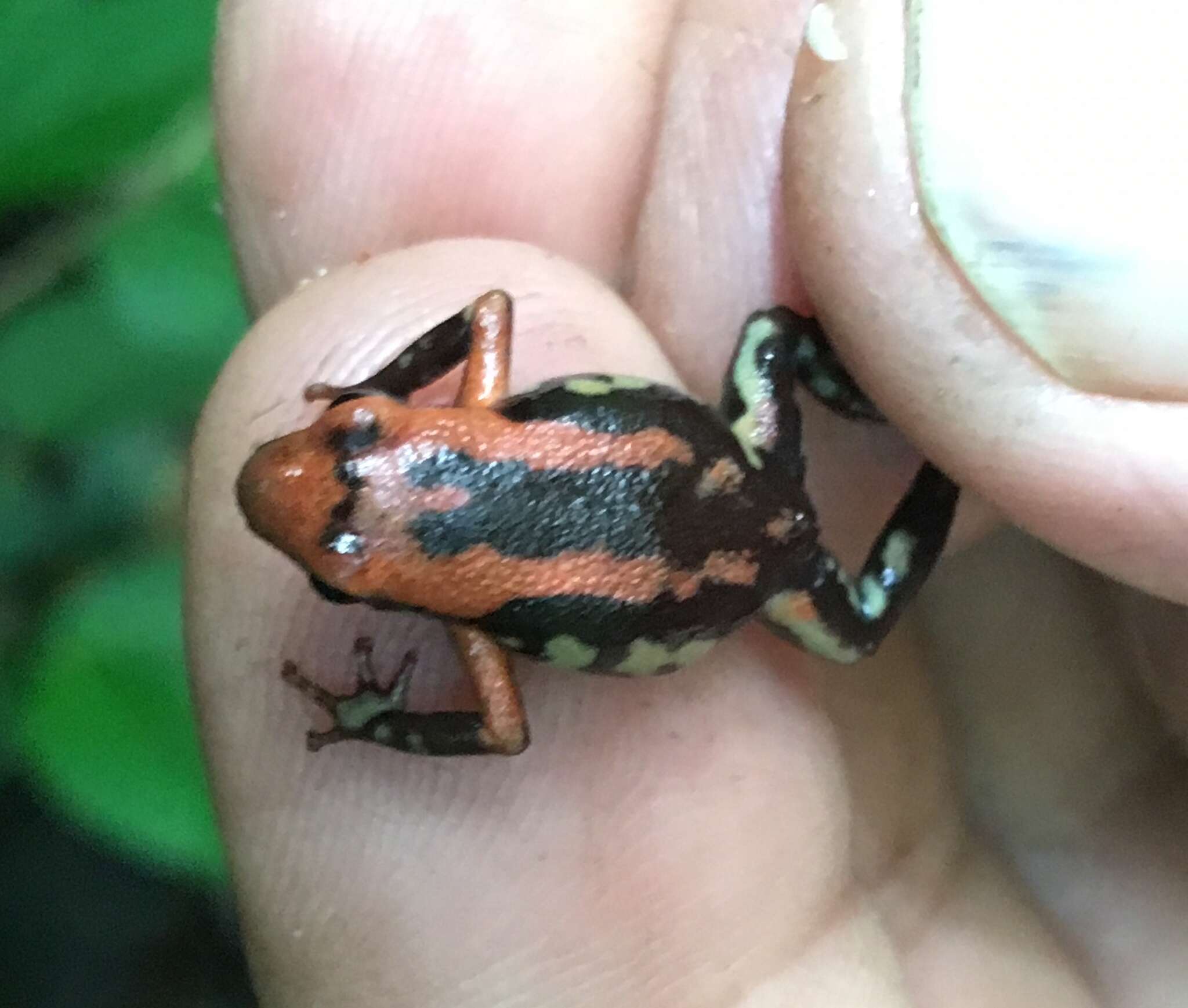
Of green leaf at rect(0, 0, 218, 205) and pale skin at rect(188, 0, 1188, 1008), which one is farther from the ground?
green leaf at rect(0, 0, 218, 205)

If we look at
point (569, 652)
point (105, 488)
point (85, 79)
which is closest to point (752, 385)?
point (569, 652)

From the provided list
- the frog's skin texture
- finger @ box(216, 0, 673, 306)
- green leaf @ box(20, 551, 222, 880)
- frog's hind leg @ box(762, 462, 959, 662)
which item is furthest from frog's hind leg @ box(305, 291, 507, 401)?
green leaf @ box(20, 551, 222, 880)

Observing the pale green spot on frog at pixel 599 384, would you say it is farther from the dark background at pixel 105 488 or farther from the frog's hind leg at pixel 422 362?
the dark background at pixel 105 488

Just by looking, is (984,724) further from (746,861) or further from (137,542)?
(137,542)

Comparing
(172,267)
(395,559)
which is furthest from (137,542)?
(395,559)

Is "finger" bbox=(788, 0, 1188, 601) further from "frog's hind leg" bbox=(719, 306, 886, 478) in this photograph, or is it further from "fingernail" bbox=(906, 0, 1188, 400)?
"frog's hind leg" bbox=(719, 306, 886, 478)

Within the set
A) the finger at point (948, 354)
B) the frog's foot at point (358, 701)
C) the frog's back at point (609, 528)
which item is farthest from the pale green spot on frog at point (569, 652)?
the finger at point (948, 354)
